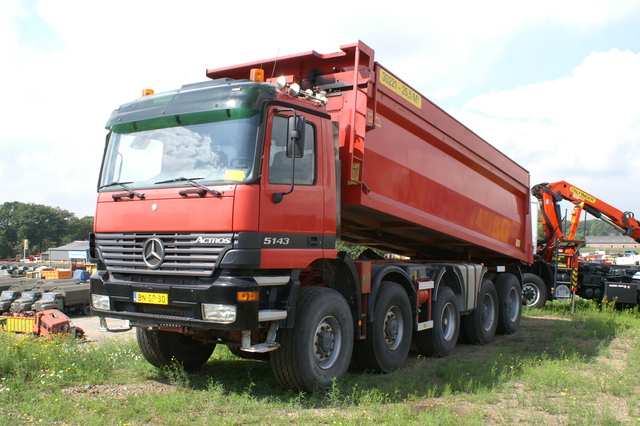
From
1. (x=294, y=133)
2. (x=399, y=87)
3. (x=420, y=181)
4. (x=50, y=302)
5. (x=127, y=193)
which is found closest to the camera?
(x=294, y=133)

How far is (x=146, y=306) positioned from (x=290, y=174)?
1.89 m

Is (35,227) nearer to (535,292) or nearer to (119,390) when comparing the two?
(535,292)

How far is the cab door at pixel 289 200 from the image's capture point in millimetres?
5160

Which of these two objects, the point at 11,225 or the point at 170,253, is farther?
the point at 11,225

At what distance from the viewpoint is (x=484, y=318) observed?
32.9ft

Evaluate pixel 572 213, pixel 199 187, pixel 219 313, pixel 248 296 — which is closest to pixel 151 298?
pixel 219 313

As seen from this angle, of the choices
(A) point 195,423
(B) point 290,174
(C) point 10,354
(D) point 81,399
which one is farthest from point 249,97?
(C) point 10,354

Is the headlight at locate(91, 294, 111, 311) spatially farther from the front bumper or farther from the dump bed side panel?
the dump bed side panel

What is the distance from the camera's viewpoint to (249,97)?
17.1ft

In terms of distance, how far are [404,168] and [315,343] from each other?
2.80 m

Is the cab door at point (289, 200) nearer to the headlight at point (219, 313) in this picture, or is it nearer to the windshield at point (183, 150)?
the windshield at point (183, 150)

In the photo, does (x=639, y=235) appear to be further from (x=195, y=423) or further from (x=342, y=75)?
(x=195, y=423)

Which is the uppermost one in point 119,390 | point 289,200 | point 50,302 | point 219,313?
point 289,200

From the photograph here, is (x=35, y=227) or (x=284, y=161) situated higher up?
(x=35, y=227)
